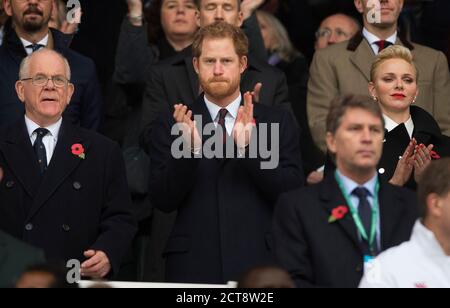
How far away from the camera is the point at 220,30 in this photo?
9.84 metres

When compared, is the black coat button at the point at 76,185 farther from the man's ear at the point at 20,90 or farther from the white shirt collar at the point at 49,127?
the man's ear at the point at 20,90

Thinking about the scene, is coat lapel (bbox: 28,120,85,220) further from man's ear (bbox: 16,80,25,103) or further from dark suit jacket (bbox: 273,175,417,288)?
dark suit jacket (bbox: 273,175,417,288)

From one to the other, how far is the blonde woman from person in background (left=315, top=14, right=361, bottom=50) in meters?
1.98

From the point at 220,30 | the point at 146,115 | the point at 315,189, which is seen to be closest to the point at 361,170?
the point at 315,189

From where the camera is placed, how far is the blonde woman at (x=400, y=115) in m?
9.95

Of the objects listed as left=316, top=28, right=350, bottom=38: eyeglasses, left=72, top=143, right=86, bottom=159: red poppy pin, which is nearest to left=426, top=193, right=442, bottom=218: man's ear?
left=72, top=143, right=86, bottom=159: red poppy pin

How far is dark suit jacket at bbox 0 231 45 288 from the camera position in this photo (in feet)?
27.8

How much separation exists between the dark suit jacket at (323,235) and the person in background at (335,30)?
372 cm

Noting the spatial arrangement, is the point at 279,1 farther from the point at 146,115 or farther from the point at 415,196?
the point at 415,196

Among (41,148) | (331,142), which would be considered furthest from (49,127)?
(331,142)

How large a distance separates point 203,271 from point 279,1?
449 centimetres

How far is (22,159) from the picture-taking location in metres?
9.61

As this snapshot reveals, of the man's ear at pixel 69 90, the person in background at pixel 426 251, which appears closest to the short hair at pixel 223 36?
the man's ear at pixel 69 90

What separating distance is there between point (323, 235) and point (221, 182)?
130 cm
